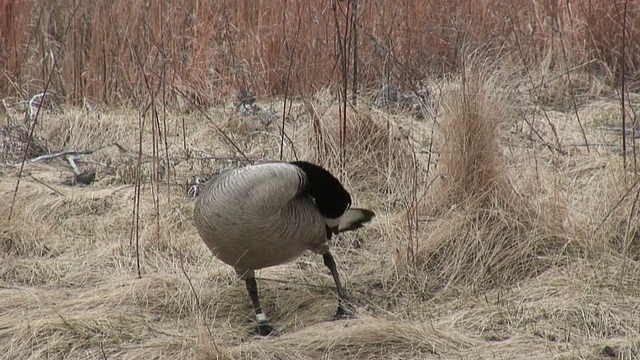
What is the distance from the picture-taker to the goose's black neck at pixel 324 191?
4.30 m

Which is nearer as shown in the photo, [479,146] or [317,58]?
[479,146]

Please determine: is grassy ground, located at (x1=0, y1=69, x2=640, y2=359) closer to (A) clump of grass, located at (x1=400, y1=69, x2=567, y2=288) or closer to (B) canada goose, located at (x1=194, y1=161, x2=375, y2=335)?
(A) clump of grass, located at (x1=400, y1=69, x2=567, y2=288)

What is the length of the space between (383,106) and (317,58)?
65cm

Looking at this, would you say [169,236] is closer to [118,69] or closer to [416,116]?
[416,116]

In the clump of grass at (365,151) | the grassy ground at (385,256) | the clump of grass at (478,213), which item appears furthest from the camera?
the clump of grass at (365,151)

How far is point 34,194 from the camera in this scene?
595 cm

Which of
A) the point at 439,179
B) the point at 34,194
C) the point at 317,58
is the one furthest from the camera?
the point at 317,58

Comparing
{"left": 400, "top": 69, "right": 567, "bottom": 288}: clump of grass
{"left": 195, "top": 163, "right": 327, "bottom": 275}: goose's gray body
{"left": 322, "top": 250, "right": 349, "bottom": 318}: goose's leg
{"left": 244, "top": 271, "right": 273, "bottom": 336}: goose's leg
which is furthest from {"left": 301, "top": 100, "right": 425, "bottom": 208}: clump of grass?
{"left": 195, "top": 163, "right": 327, "bottom": 275}: goose's gray body

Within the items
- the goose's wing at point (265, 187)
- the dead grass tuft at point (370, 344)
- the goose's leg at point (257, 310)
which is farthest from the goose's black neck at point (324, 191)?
the dead grass tuft at point (370, 344)

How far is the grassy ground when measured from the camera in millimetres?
4109

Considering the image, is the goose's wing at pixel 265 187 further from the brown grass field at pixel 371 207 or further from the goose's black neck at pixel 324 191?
the brown grass field at pixel 371 207

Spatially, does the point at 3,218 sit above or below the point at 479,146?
below

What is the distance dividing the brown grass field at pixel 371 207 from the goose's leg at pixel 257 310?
0.16 feet

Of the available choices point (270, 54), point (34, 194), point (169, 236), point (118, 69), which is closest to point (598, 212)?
point (169, 236)
